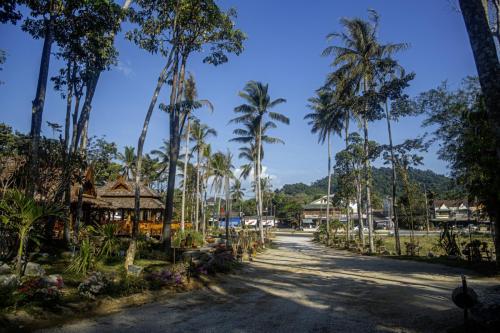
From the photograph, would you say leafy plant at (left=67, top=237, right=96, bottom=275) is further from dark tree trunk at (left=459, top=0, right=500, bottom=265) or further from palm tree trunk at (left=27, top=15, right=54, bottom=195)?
dark tree trunk at (left=459, top=0, right=500, bottom=265)

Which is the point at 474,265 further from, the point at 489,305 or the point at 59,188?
the point at 59,188

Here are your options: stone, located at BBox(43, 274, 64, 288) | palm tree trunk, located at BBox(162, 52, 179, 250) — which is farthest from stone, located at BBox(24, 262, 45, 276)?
palm tree trunk, located at BBox(162, 52, 179, 250)

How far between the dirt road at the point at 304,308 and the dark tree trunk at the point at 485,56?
3735 mm

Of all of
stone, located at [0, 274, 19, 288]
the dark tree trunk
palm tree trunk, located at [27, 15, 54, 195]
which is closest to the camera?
the dark tree trunk

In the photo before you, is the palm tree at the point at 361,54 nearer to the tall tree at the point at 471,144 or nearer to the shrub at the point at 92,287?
the tall tree at the point at 471,144

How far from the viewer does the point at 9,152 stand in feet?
45.8

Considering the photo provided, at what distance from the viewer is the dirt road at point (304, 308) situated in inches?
247

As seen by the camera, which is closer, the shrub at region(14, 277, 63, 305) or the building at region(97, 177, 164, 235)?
the shrub at region(14, 277, 63, 305)

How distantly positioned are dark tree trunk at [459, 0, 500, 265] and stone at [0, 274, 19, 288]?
31.2 feet

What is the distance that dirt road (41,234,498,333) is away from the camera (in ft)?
20.5

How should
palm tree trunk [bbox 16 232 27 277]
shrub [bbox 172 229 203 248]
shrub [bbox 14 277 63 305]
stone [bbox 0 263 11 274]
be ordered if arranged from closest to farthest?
shrub [bbox 14 277 63 305]
palm tree trunk [bbox 16 232 27 277]
stone [bbox 0 263 11 274]
shrub [bbox 172 229 203 248]


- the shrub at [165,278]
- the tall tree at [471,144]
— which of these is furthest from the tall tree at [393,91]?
the shrub at [165,278]

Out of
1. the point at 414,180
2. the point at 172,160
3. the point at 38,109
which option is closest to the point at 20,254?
the point at 38,109

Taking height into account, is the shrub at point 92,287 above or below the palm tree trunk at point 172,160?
below
